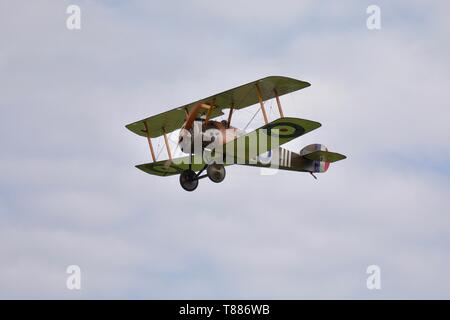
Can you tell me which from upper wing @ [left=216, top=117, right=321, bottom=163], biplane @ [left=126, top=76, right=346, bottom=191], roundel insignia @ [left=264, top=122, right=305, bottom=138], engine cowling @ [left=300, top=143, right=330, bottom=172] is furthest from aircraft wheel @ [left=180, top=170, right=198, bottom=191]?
engine cowling @ [left=300, top=143, right=330, bottom=172]

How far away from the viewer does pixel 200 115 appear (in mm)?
24297

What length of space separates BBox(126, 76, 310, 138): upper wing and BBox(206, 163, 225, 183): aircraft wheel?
1.59 metres

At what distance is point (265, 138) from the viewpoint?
2272cm

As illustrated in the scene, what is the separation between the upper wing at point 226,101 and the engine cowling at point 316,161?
2795 millimetres

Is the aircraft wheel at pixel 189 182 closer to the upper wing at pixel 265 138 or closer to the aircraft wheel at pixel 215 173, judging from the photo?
the aircraft wheel at pixel 215 173

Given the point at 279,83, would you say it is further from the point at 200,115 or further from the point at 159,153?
the point at 159,153

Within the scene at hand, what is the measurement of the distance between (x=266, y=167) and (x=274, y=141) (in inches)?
106

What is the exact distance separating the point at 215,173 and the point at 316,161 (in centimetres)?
386

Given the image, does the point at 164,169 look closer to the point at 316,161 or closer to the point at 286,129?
the point at 316,161

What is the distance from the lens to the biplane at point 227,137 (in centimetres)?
2256
